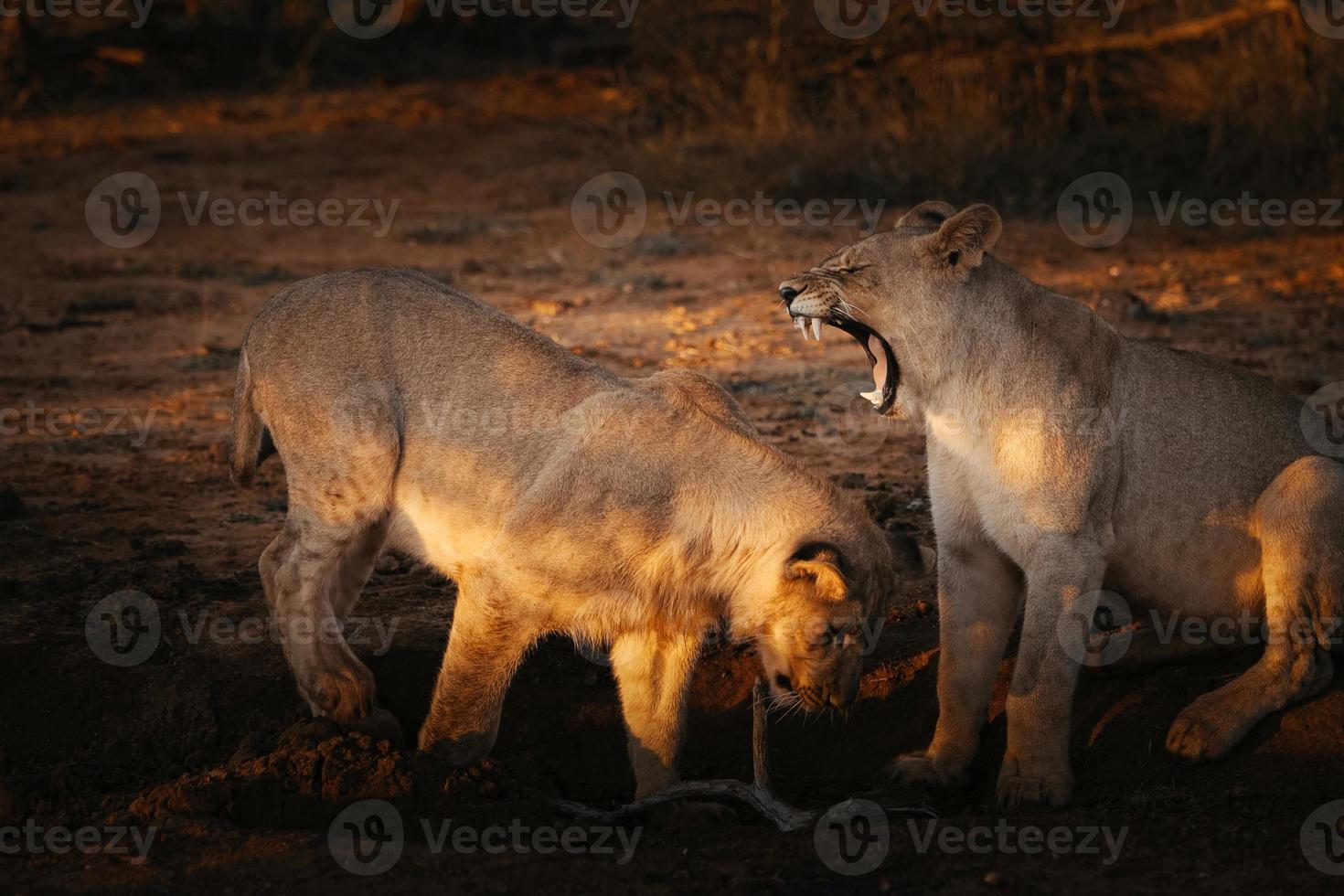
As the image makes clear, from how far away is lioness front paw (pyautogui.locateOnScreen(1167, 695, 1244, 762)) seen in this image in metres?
5.34

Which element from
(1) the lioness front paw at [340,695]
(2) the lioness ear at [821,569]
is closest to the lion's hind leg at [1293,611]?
(2) the lioness ear at [821,569]

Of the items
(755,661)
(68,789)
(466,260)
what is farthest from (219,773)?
(466,260)

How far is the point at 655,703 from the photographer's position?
5668mm

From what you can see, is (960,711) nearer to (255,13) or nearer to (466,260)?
(466,260)

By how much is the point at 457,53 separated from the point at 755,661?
587 inches
